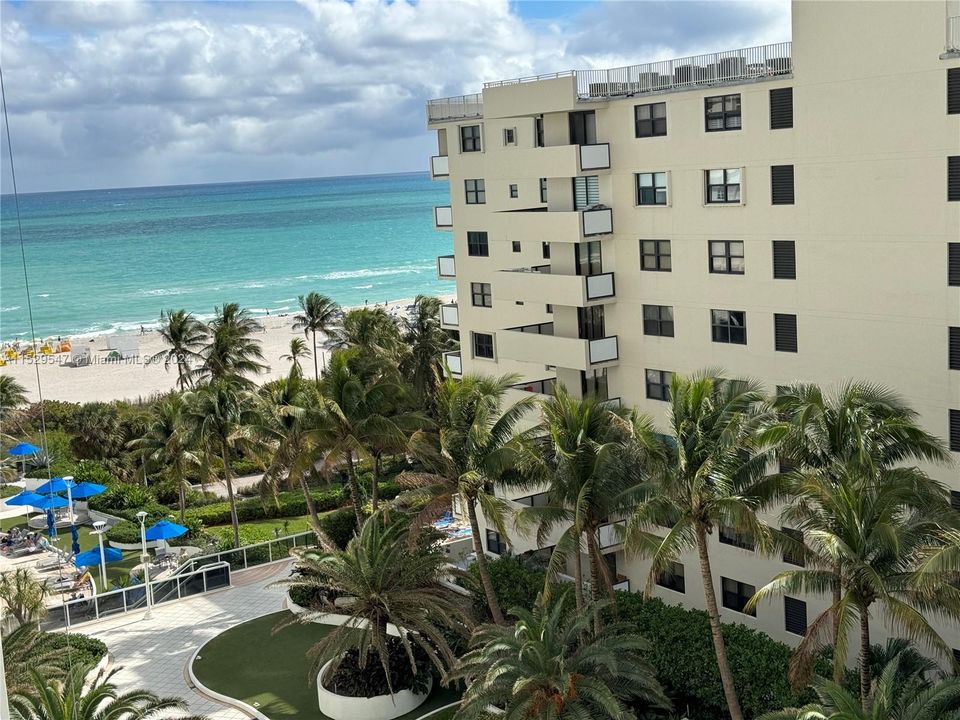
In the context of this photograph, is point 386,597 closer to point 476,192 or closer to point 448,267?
point 476,192

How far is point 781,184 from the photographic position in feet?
94.2

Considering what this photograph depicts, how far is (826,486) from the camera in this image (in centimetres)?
1895

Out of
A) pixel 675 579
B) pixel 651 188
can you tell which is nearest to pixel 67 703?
pixel 675 579

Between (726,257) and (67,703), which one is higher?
(726,257)

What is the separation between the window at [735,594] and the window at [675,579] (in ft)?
4.78

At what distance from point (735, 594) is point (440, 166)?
66.1ft

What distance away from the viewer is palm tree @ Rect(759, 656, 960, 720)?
17328 mm

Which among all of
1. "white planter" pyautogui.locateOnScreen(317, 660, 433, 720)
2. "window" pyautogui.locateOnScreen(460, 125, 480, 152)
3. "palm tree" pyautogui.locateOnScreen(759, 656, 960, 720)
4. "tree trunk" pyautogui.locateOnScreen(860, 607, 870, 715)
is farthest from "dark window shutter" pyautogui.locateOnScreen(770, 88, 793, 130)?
"white planter" pyautogui.locateOnScreen(317, 660, 433, 720)

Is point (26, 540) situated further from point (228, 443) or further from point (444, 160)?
point (444, 160)

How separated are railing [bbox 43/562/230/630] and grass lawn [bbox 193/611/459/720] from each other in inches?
139

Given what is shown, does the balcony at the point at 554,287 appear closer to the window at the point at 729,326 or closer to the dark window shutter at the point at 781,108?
the window at the point at 729,326

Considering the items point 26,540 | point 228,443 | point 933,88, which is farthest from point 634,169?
point 26,540

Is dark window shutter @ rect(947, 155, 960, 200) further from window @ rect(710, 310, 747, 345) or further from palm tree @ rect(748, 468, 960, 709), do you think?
palm tree @ rect(748, 468, 960, 709)

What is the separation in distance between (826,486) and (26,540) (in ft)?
106
